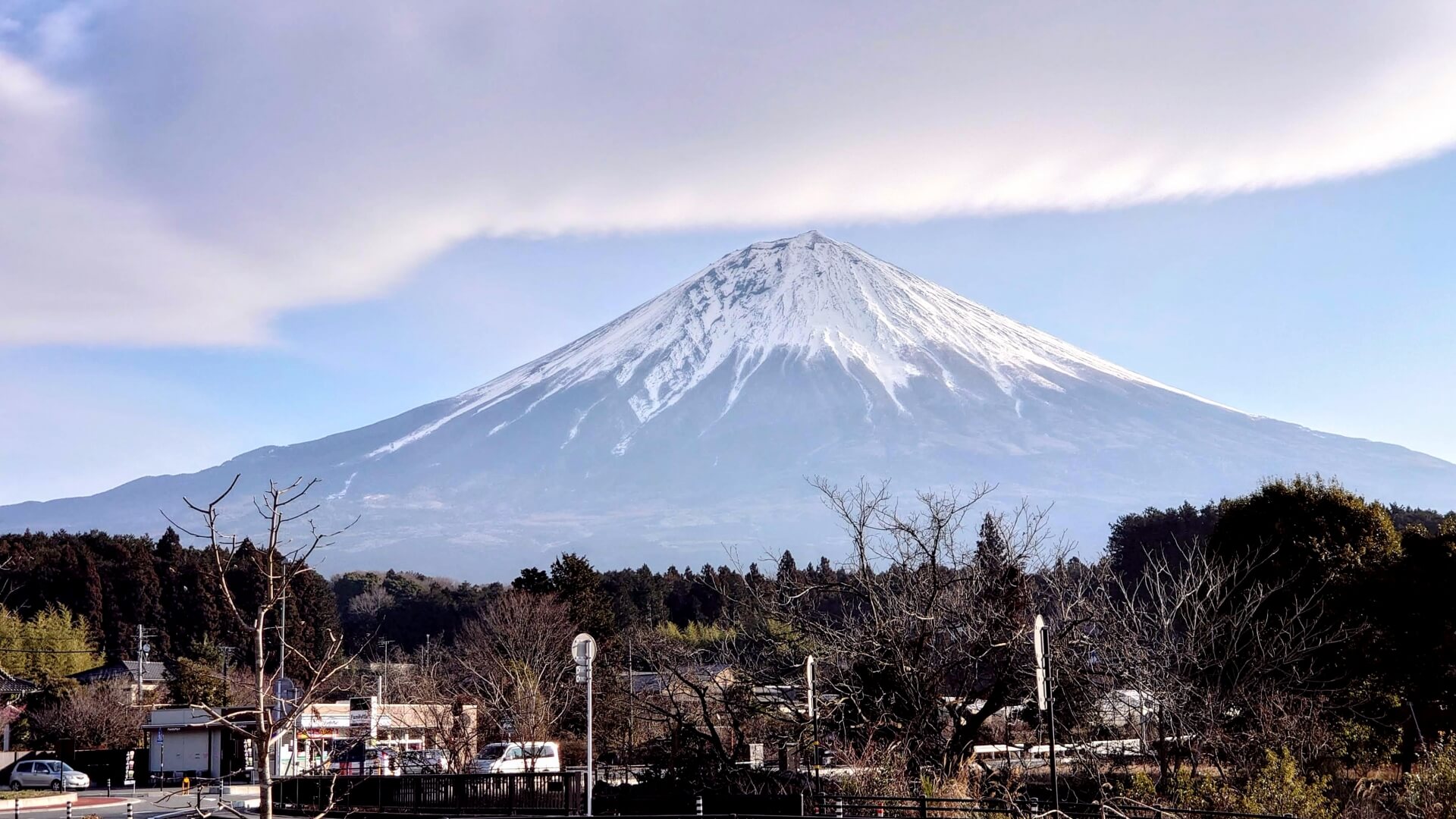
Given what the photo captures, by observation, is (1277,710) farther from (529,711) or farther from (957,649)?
(529,711)

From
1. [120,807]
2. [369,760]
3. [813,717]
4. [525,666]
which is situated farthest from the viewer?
[369,760]

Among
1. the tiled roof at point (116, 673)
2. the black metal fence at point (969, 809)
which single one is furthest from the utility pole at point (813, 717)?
the tiled roof at point (116, 673)

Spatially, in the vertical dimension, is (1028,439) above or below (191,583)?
above

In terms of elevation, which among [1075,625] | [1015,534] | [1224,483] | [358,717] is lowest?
[358,717]

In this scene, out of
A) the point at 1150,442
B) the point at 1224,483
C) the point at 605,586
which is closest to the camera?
the point at 605,586

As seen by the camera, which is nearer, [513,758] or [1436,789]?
[1436,789]

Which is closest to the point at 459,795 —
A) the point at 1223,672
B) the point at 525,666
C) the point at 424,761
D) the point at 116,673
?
the point at 424,761

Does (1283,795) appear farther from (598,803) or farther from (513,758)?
(513,758)

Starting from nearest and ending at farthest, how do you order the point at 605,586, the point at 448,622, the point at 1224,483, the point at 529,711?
Result: the point at 529,711 < the point at 605,586 < the point at 448,622 < the point at 1224,483

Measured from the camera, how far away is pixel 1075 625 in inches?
807

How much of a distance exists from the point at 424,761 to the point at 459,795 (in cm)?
925

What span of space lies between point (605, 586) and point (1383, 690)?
5787 centimetres

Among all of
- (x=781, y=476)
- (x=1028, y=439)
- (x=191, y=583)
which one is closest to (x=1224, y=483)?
(x=1028, y=439)

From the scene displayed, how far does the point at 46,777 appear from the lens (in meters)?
36.8
